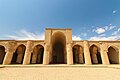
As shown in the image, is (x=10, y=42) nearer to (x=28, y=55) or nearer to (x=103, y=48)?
(x=28, y=55)

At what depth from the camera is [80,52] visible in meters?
17.1

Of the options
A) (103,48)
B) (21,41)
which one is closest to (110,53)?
(103,48)

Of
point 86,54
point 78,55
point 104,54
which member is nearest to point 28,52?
point 86,54

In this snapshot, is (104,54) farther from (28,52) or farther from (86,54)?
(28,52)

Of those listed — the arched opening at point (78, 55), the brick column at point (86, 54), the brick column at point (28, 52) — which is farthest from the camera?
the arched opening at point (78, 55)

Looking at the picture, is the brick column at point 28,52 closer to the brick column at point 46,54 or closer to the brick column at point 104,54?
the brick column at point 46,54

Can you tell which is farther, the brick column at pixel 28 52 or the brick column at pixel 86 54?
the brick column at pixel 28 52

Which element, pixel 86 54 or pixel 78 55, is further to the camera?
pixel 78 55

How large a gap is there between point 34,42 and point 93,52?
12466mm
